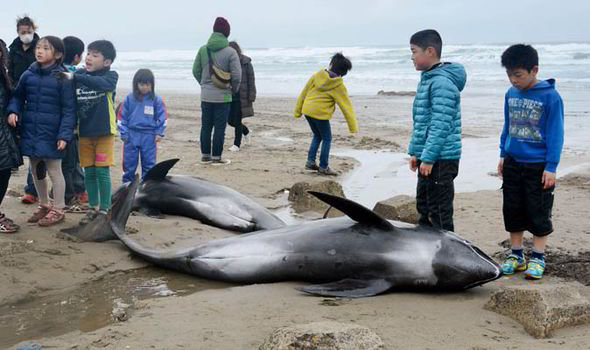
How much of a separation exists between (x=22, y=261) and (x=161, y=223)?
1.97 m

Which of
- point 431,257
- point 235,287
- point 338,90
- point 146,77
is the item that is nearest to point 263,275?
point 235,287

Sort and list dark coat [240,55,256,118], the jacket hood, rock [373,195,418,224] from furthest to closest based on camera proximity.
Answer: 1. dark coat [240,55,256,118]
2. the jacket hood
3. rock [373,195,418,224]

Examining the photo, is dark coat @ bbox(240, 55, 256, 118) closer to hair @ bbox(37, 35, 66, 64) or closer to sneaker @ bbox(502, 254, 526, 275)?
hair @ bbox(37, 35, 66, 64)

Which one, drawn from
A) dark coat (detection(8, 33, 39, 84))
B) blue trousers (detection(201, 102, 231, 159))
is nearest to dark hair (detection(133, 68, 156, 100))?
dark coat (detection(8, 33, 39, 84))

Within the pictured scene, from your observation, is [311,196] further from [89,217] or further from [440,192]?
[89,217]

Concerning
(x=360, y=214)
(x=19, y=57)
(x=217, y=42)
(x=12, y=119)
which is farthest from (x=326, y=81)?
(x=360, y=214)

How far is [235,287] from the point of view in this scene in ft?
16.9

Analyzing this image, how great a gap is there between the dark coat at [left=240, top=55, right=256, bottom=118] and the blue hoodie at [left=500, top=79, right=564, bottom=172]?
763 centimetres

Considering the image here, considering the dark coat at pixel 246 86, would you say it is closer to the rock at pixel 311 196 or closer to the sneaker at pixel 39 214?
the rock at pixel 311 196

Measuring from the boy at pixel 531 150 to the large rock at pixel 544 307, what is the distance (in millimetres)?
1097

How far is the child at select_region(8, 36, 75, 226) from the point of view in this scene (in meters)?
6.45

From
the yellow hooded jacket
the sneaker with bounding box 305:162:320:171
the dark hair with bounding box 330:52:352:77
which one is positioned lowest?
the sneaker with bounding box 305:162:320:171

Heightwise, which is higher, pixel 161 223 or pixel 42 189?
pixel 42 189

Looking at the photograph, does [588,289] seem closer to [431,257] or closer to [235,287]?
[431,257]
